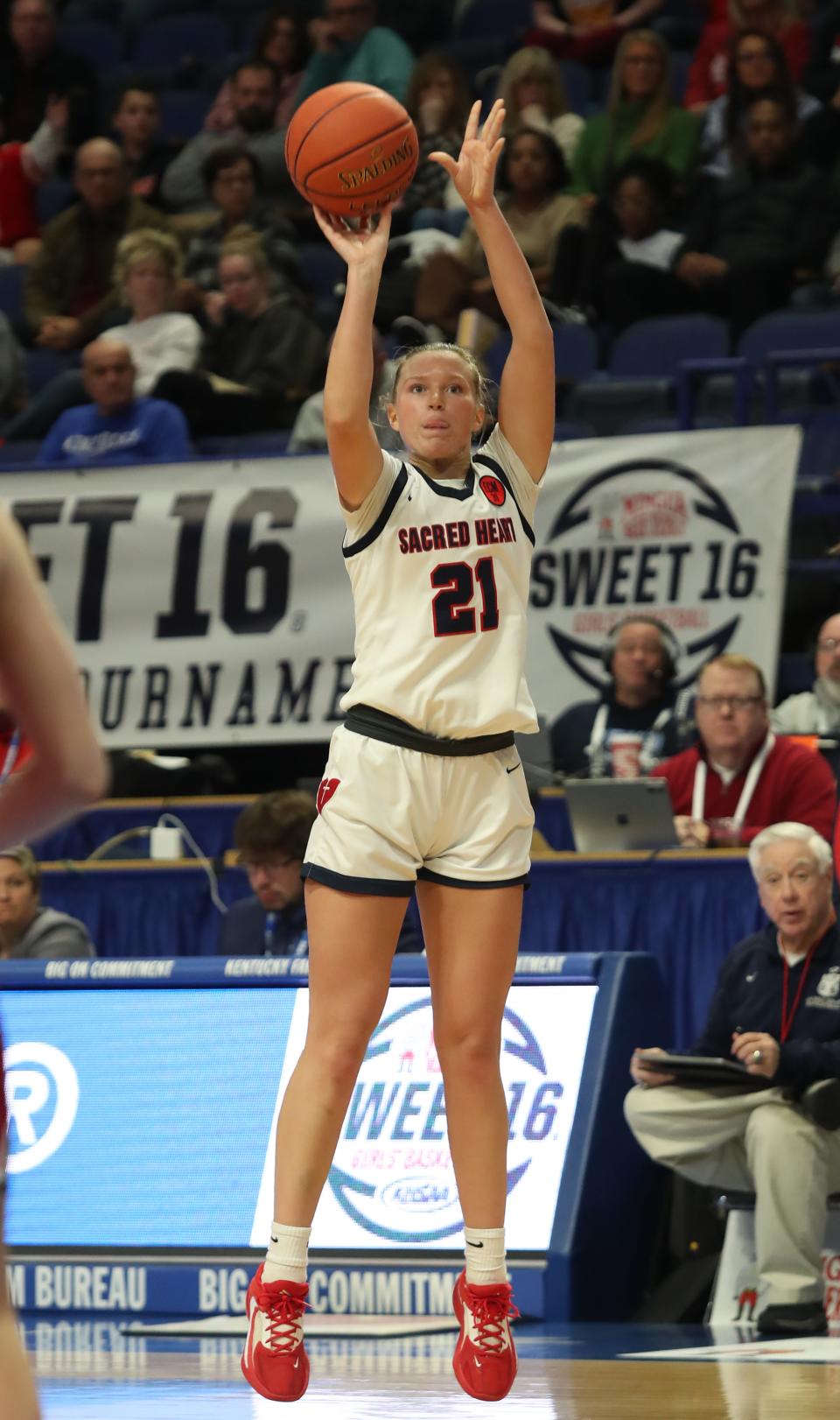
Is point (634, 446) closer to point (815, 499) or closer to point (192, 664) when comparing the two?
point (815, 499)

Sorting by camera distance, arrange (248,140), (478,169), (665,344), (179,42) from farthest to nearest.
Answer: (179,42), (248,140), (665,344), (478,169)

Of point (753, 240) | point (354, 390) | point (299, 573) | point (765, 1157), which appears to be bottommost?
point (765, 1157)

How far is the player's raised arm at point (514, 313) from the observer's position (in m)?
4.68

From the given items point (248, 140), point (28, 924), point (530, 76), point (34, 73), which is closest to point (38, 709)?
point (28, 924)

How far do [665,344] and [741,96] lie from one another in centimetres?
149

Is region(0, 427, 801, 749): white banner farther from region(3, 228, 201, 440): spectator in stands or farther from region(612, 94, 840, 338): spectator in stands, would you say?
region(612, 94, 840, 338): spectator in stands

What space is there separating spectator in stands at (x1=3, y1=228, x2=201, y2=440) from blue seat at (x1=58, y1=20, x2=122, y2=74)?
401 centimetres

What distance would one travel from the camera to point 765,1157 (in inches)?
253

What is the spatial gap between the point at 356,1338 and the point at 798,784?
9.62 feet

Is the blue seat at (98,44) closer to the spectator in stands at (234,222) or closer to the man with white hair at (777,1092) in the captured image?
the spectator in stands at (234,222)

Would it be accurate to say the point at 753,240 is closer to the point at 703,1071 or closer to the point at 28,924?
the point at 28,924

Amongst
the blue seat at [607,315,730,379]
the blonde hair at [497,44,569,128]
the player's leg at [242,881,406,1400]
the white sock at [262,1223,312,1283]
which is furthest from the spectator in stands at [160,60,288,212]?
the white sock at [262,1223,312,1283]

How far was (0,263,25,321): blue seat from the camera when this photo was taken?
1414 cm

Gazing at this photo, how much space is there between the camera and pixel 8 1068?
7246 mm
